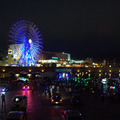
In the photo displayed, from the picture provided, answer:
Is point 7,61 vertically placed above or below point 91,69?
above

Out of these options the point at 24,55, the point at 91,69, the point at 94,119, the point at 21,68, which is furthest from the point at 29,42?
the point at 94,119

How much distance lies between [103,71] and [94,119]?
121 ft

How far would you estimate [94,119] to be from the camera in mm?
7910

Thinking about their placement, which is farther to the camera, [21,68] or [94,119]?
[21,68]

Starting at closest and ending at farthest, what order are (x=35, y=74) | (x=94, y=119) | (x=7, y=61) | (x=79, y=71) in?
1. (x=94, y=119)
2. (x=35, y=74)
3. (x=79, y=71)
4. (x=7, y=61)

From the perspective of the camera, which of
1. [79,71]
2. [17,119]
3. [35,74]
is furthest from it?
[79,71]

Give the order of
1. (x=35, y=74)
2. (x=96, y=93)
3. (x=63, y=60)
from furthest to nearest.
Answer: (x=63, y=60) < (x=35, y=74) < (x=96, y=93)

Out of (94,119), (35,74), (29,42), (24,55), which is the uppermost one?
(29,42)

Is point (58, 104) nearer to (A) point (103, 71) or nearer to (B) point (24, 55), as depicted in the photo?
(B) point (24, 55)

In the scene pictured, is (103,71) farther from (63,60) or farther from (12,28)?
(63,60)

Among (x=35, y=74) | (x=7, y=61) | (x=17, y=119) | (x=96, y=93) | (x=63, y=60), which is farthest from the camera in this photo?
(x=63, y=60)

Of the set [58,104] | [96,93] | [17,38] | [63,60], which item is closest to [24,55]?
[17,38]

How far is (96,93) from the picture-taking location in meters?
15.6

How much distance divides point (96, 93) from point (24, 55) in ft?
74.6
